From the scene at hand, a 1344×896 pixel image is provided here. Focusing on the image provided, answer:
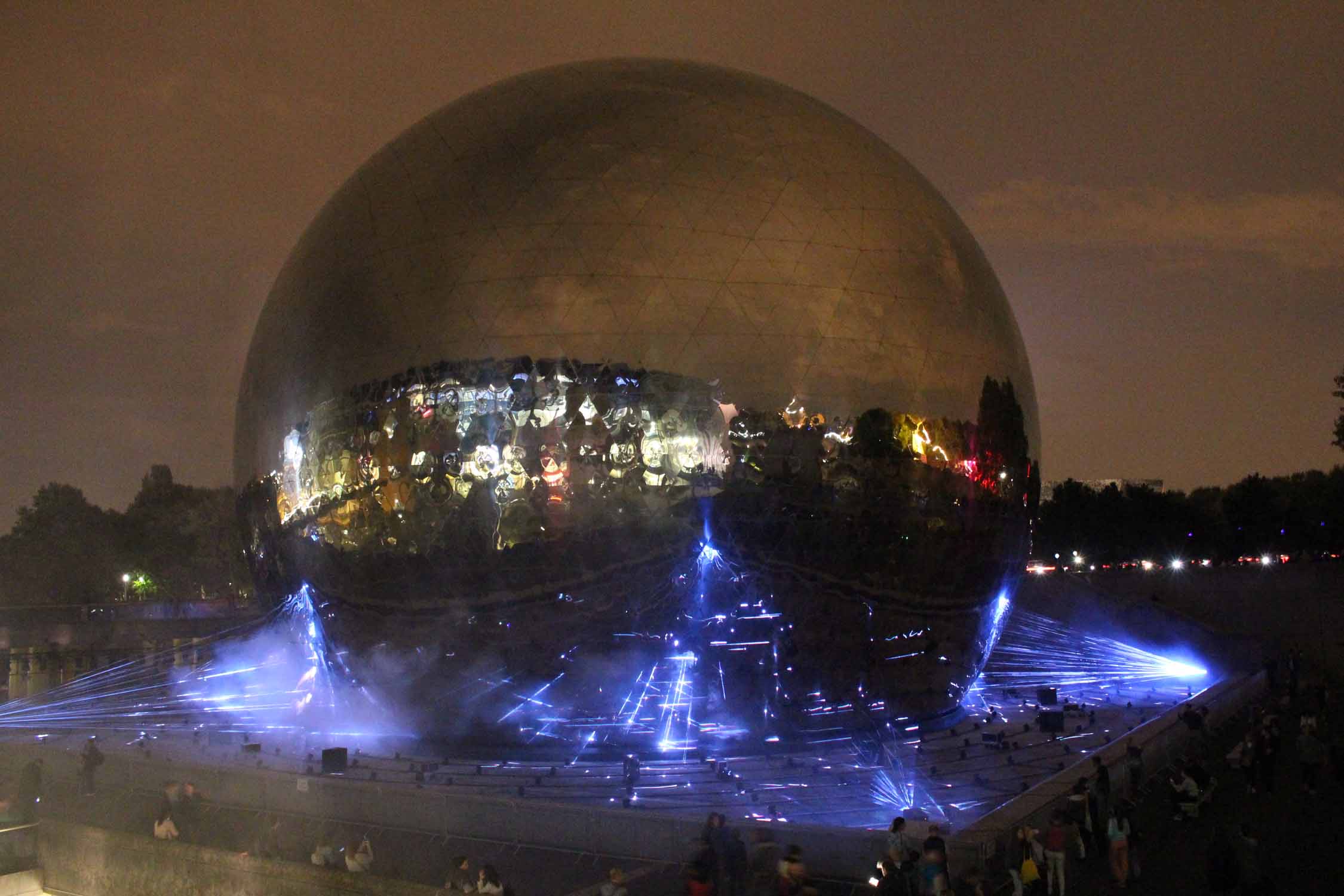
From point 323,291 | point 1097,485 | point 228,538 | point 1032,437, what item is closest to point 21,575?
point 228,538

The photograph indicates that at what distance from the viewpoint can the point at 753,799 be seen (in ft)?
34.5

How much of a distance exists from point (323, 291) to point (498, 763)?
5027 mm

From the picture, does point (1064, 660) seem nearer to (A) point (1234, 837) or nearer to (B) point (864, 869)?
(A) point (1234, 837)

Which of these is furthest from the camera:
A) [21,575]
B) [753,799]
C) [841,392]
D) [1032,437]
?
[21,575]

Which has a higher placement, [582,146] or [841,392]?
[582,146]

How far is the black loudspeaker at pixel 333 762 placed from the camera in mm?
12094

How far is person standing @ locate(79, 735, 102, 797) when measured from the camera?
1254 cm

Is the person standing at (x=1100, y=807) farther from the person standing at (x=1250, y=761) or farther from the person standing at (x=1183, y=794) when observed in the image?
the person standing at (x=1250, y=761)

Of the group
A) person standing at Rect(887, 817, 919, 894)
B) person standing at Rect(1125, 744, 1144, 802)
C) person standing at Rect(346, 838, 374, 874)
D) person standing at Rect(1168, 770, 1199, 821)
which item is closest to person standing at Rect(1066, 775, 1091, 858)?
person standing at Rect(1125, 744, 1144, 802)

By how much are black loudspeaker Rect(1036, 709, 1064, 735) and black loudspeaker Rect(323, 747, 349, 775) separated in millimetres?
7616

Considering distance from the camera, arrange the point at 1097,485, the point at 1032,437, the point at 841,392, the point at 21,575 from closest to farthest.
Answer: the point at 841,392
the point at 1032,437
the point at 21,575
the point at 1097,485

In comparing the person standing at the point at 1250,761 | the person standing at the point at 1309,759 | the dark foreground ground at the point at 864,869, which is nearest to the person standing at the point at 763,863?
the dark foreground ground at the point at 864,869

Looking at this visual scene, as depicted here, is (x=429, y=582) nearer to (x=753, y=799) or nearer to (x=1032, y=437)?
(x=753, y=799)

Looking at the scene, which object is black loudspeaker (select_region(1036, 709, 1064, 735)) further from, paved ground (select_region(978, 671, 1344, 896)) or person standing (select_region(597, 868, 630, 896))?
person standing (select_region(597, 868, 630, 896))
